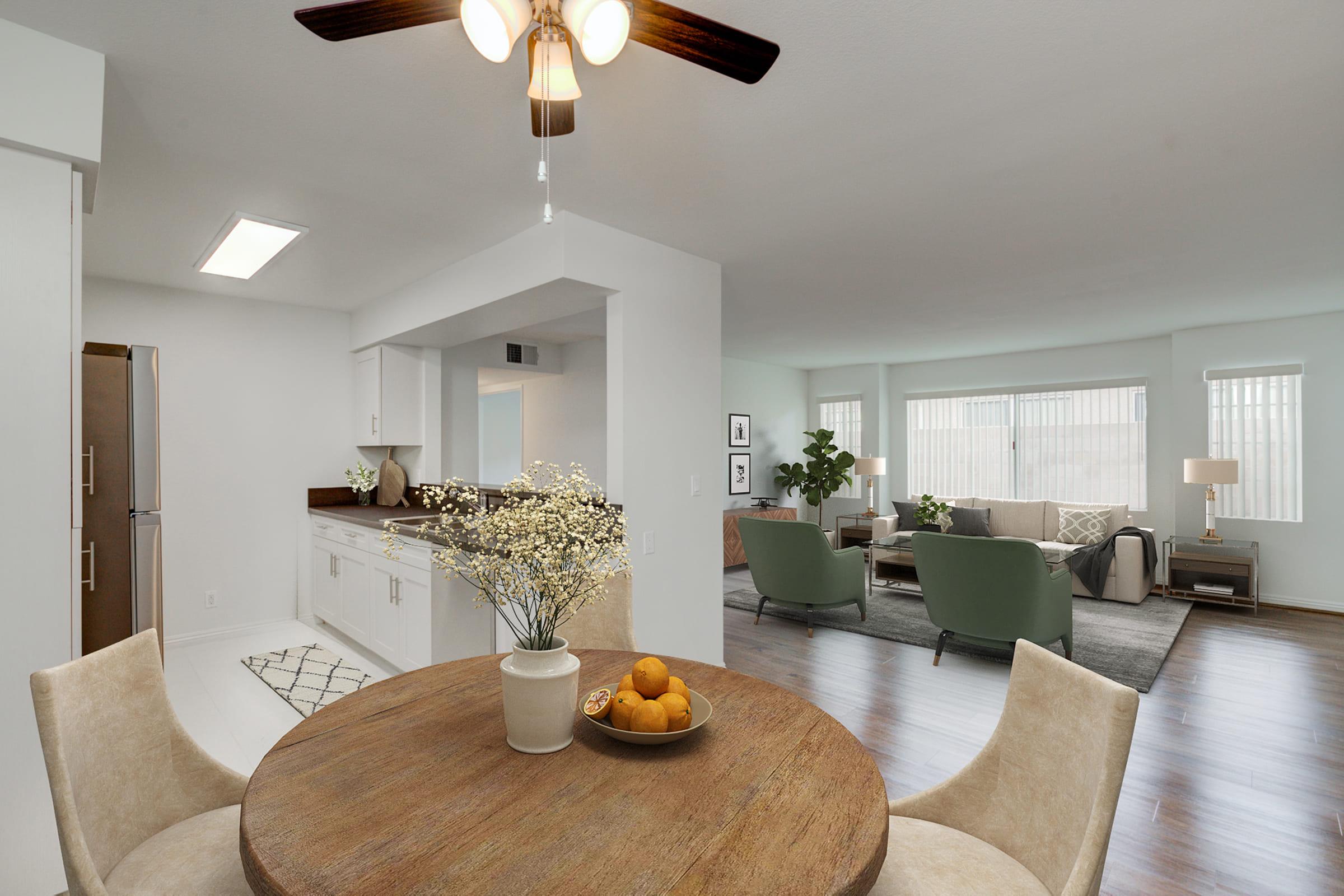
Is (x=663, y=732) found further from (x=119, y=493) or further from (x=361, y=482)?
(x=361, y=482)

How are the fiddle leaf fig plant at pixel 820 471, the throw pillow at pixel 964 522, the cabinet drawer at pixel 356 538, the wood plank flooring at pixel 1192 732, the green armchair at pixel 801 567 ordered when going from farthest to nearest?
the fiddle leaf fig plant at pixel 820 471
the throw pillow at pixel 964 522
the green armchair at pixel 801 567
the cabinet drawer at pixel 356 538
the wood plank flooring at pixel 1192 732

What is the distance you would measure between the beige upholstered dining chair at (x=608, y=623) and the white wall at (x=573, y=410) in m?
3.78

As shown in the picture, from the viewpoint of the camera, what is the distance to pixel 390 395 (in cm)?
482

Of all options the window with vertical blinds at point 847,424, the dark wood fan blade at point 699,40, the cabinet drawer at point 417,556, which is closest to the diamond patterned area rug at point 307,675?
the cabinet drawer at point 417,556

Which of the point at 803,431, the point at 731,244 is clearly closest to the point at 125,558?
the point at 731,244

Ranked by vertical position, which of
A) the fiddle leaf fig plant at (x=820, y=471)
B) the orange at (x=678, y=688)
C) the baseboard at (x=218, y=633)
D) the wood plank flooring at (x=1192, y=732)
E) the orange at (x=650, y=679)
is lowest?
the wood plank flooring at (x=1192, y=732)

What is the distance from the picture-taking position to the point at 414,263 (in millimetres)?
3826

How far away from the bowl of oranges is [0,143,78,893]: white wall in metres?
1.56

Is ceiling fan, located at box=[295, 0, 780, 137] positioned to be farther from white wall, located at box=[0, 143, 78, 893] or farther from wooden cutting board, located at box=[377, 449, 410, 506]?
wooden cutting board, located at box=[377, 449, 410, 506]

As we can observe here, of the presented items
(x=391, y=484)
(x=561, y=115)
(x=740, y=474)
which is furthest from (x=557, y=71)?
(x=740, y=474)

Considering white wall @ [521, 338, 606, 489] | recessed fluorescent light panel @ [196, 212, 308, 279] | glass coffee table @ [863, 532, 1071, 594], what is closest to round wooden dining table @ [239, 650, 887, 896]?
recessed fluorescent light panel @ [196, 212, 308, 279]

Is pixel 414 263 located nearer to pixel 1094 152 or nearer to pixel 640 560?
pixel 640 560

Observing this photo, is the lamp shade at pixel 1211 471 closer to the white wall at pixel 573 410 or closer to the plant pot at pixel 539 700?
the white wall at pixel 573 410

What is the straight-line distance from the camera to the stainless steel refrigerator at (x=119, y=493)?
274 cm
